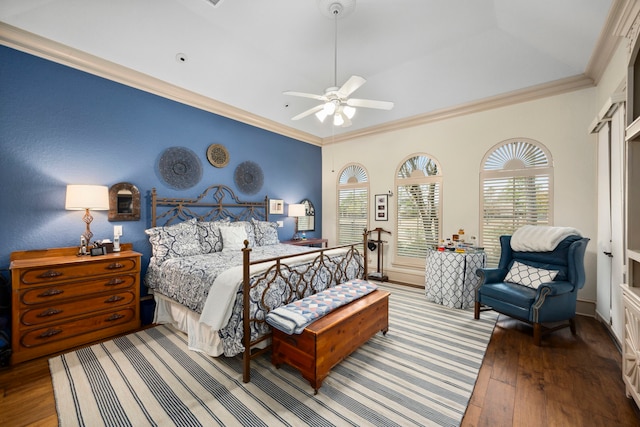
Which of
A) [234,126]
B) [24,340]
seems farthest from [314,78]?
[24,340]

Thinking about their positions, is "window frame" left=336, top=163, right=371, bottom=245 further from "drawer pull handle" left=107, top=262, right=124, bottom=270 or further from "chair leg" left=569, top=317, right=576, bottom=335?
"drawer pull handle" left=107, top=262, right=124, bottom=270

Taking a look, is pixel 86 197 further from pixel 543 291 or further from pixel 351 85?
pixel 543 291

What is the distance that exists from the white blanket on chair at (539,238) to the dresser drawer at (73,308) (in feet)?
16.6

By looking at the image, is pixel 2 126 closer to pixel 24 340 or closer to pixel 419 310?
pixel 24 340

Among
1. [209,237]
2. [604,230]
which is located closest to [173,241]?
[209,237]

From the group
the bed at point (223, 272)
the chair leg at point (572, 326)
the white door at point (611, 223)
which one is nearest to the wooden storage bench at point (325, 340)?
the bed at point (223, 272)

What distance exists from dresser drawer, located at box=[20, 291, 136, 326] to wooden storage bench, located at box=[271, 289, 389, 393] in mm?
2042

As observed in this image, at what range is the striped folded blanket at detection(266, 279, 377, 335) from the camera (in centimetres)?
212

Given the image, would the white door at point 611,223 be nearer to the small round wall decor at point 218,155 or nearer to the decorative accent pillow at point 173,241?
the decorative accent pillow at point 173,241

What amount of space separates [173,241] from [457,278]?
414cm

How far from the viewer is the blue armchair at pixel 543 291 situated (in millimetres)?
2838

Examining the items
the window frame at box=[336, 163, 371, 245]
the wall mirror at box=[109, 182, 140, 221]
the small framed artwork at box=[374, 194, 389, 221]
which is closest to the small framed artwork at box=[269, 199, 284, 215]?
the window frame at box=[336, 163, 371, 245]

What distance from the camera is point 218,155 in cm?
454

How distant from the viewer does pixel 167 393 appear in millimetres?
2094
